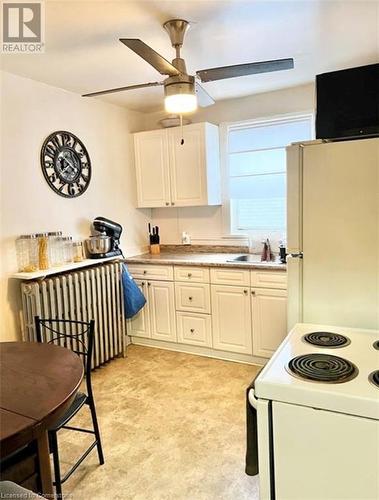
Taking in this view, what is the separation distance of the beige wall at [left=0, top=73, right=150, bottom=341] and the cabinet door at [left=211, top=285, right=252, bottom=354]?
1287 mm

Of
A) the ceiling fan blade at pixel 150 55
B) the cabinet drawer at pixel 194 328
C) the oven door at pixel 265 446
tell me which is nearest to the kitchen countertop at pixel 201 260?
the cabinet drawer at pixel 194 328

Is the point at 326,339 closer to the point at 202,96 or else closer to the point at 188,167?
the point at 202,96

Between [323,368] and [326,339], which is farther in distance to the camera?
[326,339]

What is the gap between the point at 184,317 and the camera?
145 inches

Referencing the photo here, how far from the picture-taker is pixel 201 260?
3.61m

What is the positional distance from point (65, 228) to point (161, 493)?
2.26 m

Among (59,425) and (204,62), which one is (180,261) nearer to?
(204,62)

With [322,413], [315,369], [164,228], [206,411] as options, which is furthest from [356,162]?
[164,228]

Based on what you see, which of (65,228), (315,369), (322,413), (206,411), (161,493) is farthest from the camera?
(65,228)

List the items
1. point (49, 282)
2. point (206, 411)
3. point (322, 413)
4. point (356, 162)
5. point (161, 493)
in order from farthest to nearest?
point (49, 282) < point (206, 411) < point (161, 493) < point (356, 162) < point (322, 413)

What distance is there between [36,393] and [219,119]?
3.30 m

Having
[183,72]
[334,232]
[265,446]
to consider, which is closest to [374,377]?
[265,446]

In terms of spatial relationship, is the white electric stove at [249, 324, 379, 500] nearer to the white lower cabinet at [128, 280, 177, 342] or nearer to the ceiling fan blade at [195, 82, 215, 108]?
the ceiling fan blade at [195, 82, 215, 108]

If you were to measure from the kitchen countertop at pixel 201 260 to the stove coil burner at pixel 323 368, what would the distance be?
176 centimetres
